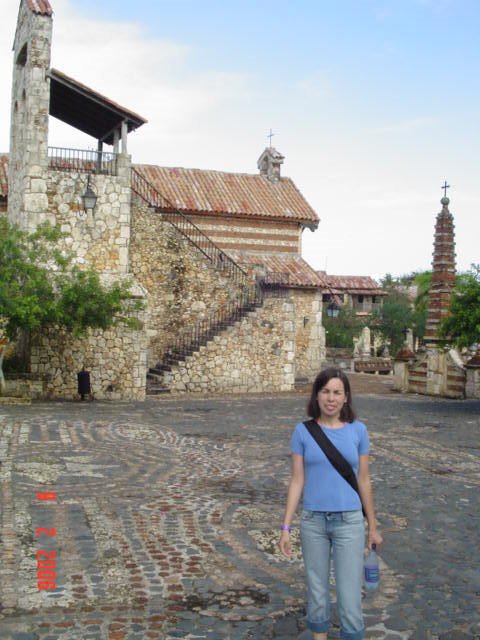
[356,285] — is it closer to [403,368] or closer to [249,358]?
[403,368]

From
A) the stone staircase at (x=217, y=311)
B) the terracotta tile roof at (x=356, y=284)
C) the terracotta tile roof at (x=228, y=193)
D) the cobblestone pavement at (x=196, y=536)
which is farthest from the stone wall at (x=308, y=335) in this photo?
the terracotta tile roof at (x=356, y=284)

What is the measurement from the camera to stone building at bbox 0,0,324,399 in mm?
20328

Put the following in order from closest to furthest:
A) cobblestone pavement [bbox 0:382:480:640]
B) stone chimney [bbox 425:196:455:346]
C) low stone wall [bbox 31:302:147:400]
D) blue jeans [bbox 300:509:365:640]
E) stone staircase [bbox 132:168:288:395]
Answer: blue jeans [bbox 300:509:365:640]
cobblestone pavement [bbox 0:382:480:640]
low stone wall [bbox 31:302:147:400]
stone staircase [bbox 132:168:288:395]
stone chimney [bbox 425:196:455:346]

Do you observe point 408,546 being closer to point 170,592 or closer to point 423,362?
point 170,592

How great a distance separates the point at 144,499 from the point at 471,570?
3.68m

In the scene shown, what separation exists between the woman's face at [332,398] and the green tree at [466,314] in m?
15.1

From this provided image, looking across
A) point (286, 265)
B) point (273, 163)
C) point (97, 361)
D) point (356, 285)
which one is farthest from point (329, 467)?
point (356, 285)

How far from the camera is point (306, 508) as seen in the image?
4184 millimetres

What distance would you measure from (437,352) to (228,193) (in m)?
10.6

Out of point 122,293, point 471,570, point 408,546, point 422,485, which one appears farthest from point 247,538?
point 122,293

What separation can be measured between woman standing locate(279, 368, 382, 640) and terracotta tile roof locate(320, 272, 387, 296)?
46470 mm

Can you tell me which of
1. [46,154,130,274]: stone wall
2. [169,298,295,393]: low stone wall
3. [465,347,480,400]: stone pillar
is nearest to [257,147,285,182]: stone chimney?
[169,298,295,393]: low stone wall

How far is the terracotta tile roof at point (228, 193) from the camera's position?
28266 millimetres

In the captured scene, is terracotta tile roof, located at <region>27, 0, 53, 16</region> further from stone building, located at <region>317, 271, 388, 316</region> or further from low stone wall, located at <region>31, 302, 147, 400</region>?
stone building, located at <region>317, 271, 388, 316</region>
